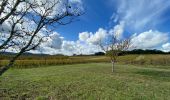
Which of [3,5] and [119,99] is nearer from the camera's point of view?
[3,5]

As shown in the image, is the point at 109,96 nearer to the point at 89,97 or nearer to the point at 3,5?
the point at 89,97

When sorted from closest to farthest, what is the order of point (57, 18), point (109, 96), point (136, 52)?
point (57, 18) → point (109, 96) → point (136, 52)

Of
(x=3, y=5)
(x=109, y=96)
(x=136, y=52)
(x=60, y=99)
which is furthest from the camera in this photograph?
(x=136, y=52)

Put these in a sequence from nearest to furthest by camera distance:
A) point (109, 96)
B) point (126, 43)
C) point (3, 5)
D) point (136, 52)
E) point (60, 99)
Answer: point (3, 5), point (60, 99), point (109, 96), point (126, 43), point (136, 52)

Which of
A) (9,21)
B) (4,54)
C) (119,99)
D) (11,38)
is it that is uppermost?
(9,21)

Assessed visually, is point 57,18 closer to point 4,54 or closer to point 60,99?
point 4,54

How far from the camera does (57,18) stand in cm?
970

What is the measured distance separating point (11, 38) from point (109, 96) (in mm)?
10370

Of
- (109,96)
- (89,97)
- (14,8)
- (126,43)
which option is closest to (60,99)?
(89,97)

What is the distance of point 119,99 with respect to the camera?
54.9 feet

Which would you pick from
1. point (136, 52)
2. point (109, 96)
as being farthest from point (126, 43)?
point (136, 52)

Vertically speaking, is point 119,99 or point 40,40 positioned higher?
point 40,40

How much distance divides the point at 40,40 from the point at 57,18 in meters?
1.12

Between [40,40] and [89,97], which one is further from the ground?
[40,40]
